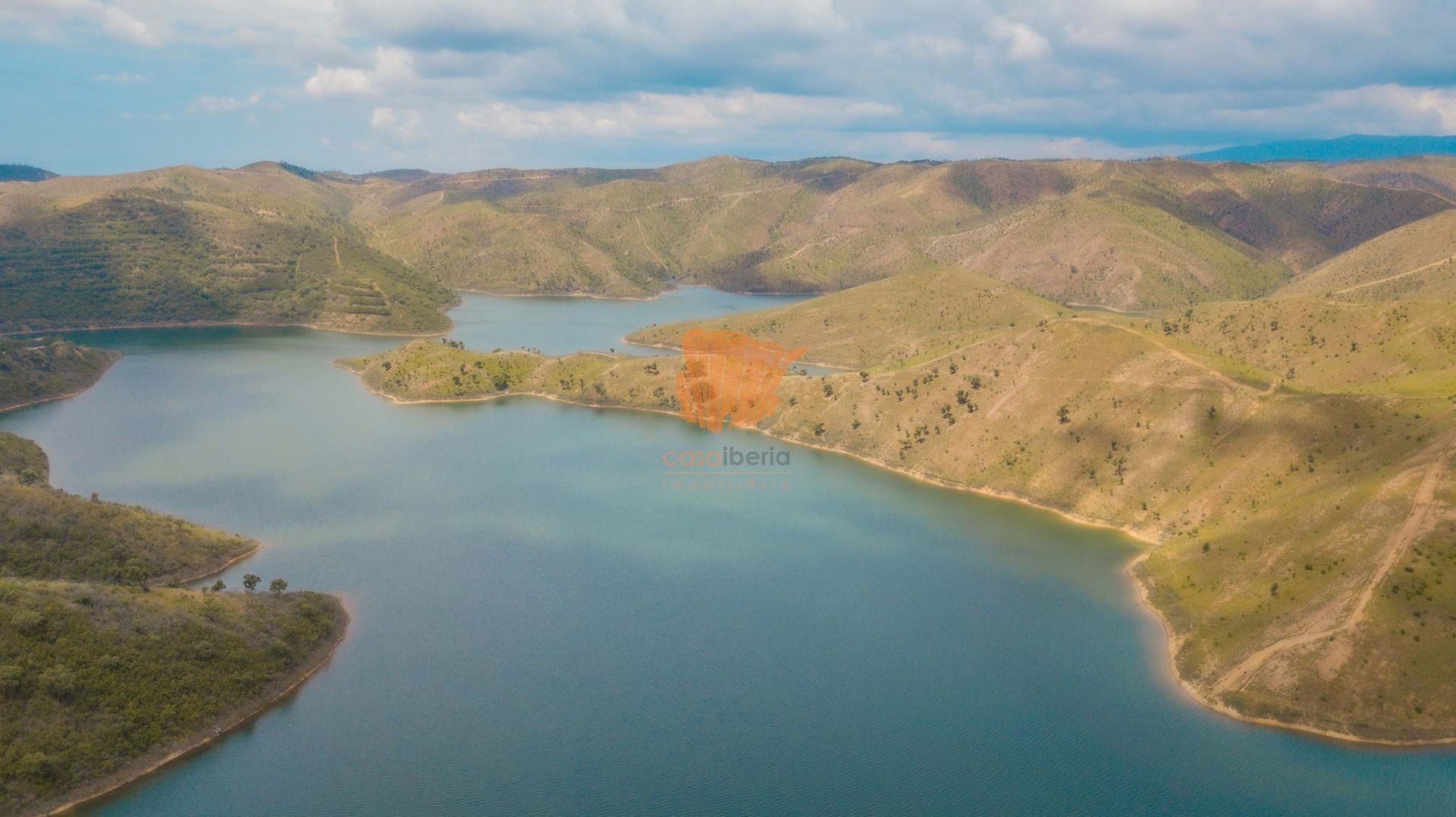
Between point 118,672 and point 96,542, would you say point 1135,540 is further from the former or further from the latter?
point 96,542

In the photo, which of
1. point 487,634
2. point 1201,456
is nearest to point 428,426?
point 487,634

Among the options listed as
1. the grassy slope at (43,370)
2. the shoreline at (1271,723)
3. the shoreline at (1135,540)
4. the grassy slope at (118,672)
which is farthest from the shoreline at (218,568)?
the grassy slope at (43,370)

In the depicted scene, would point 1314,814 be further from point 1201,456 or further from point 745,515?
point 745,515

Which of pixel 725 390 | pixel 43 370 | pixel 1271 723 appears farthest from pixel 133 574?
pixel 43 370

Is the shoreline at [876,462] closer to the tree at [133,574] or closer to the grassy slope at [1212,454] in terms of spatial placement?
the grassy slope at [1212,454]

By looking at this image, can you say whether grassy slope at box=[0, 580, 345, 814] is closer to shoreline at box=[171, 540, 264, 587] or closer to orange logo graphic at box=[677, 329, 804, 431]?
shoreline at box=[171, 540, 264, 587]

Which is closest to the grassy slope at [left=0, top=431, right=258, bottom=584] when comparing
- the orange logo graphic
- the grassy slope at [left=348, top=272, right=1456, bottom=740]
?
the grassy slope at [left=348, top=272, right=1456, bottom=740]

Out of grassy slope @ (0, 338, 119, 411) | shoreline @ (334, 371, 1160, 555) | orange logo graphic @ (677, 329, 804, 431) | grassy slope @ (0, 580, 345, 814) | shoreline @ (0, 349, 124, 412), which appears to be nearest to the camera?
grassy slope @ (0, 580, 345, 814)
